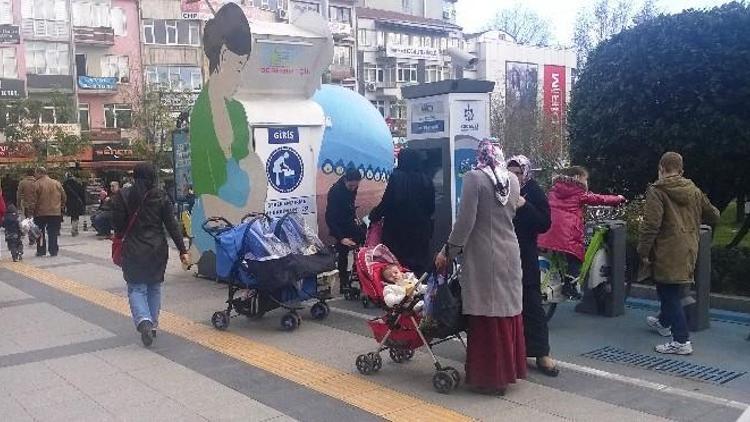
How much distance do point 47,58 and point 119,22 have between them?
4443mm

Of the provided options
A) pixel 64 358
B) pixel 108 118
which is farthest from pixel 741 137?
pixel 108 118

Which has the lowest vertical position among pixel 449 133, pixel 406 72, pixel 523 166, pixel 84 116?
pixel 523 166

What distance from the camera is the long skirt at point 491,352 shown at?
4.70 meters

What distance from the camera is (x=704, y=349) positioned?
5.84 m

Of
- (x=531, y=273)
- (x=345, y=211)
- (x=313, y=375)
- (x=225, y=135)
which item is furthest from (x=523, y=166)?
(x=225, y=135)

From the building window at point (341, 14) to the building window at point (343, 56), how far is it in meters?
1.93

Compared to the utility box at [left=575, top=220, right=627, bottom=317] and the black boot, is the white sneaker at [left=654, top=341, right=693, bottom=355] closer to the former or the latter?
the utility box at [left=575, top=220, right=627, bottom=317]

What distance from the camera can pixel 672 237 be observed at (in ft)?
18.4

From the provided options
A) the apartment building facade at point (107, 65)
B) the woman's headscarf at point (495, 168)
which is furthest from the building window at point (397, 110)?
the woman's headscarf at point (495, 168)

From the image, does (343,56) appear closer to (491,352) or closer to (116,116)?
(116,116)

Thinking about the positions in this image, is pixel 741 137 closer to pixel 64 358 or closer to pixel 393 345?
pixel 393 345

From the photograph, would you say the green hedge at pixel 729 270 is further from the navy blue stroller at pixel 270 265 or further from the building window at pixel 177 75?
the building window at pixel 177 75

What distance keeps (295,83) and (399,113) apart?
40732 millimetres

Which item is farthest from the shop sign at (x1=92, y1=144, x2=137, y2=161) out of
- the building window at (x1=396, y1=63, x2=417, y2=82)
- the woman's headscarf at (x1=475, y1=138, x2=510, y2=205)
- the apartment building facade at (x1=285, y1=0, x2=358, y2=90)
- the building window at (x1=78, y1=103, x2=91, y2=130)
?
the woman's headscarf at (x1=475, y1=138, x2=510, y2=205)
